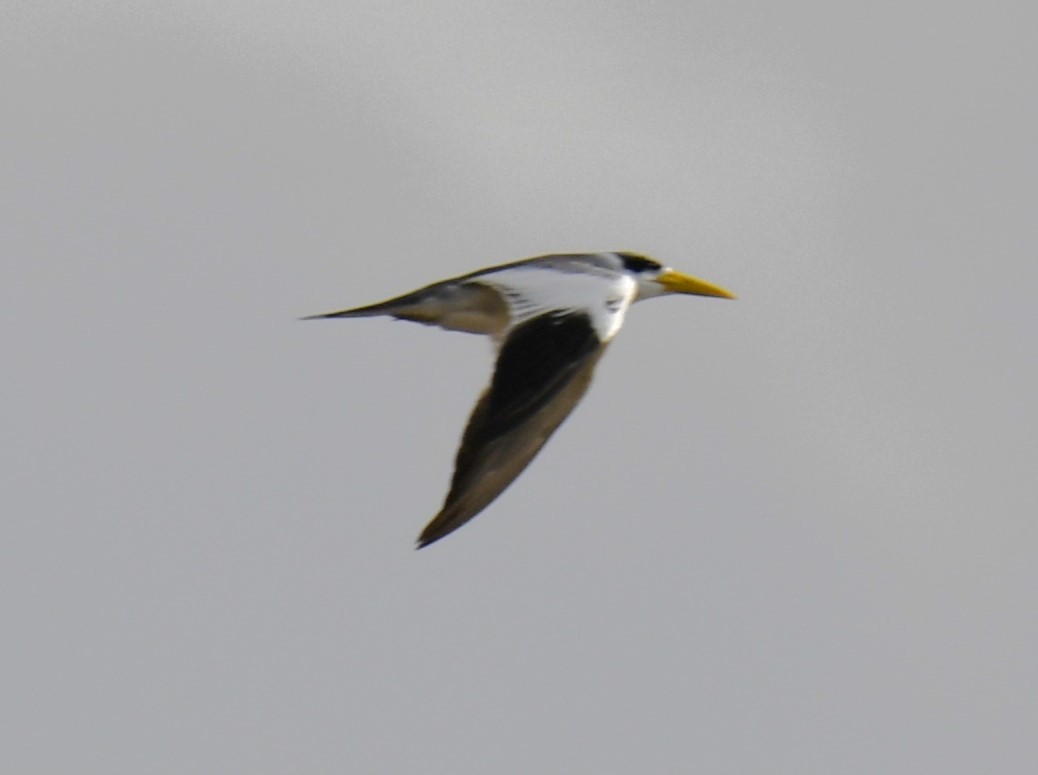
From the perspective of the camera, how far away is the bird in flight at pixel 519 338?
16.4 meters

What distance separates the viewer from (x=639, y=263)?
72.2 feet

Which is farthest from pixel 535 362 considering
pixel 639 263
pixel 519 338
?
pixel 639 263

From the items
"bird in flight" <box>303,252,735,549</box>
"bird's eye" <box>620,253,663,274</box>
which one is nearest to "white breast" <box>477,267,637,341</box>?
"bird in flight" <box>303,252,735,549</box>

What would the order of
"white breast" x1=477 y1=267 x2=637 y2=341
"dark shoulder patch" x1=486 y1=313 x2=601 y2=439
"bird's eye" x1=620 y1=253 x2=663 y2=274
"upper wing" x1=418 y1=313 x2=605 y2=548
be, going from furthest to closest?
"bird's eye" x1=620 y1=253 x2=663 y2=274 < "white breast" x1=477 y1=267 x2=637 y2=341 < "dark shoulder patch" x1=486 y1=313 x2=601 y2=439 < "upper wing" x1=418 y1=313 x2=605 y2=548

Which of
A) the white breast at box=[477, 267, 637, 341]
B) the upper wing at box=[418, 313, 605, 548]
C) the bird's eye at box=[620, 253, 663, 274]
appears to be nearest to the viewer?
the upper wing at box=[418, 313, 605, 548]

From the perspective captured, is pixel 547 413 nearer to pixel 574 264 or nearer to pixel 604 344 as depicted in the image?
pixel 604 344

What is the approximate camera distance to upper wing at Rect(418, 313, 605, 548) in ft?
53.3

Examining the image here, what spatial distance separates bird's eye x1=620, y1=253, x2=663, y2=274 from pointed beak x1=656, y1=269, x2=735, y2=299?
10 centimetres

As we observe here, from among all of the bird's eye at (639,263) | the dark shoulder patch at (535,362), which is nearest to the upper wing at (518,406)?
the dark shoulder patch at (535,362)

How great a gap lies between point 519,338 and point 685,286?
503 cm

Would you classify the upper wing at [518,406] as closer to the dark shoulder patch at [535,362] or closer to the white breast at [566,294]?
the dark shoulder patch at [535,362]

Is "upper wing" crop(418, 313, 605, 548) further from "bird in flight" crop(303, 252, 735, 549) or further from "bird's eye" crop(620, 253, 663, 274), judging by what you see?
"bird's eye" crop(620, 253, 663, 274)

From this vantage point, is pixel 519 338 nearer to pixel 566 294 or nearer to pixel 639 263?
pixel 566 294

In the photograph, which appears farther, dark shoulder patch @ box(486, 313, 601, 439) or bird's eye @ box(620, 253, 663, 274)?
bird's eye @ box(620, 253, 663, 274)
